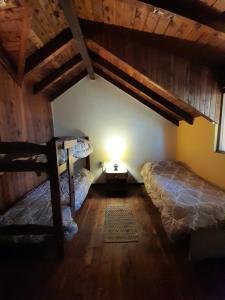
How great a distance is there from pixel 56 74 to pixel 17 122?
111 centimetres

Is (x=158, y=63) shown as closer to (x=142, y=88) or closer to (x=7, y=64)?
(x=142, y=88)

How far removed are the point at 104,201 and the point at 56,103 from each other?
2283mm

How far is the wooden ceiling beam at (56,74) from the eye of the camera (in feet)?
10.6

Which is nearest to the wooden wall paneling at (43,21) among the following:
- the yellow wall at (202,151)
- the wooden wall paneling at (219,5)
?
the wooden wall paneling at (219,5)

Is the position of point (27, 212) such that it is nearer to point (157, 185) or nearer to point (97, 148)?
point (157, 185)

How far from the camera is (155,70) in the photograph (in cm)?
230

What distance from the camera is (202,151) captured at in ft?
10.3

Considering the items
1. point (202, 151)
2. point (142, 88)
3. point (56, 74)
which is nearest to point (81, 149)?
point (56, 74)

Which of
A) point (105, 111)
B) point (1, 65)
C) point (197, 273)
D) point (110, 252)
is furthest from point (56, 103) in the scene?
point (197, 273)

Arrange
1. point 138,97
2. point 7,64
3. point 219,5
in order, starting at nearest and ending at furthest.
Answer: point 219,5, point 7,64, point 138,97

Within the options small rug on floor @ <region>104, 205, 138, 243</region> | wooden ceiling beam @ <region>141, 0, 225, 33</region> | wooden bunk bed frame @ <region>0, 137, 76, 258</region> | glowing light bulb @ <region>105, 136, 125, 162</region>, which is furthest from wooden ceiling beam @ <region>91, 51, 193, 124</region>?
small rug on floor @ <region>104, 205, 138, 243</region>

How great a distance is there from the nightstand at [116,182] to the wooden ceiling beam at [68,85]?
1.95 metres

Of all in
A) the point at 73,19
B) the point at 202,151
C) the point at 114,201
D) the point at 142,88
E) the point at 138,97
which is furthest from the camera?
the point at 138,97

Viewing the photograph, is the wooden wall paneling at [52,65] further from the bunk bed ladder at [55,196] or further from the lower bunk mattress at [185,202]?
the lower bunk mattress at [185,202]
